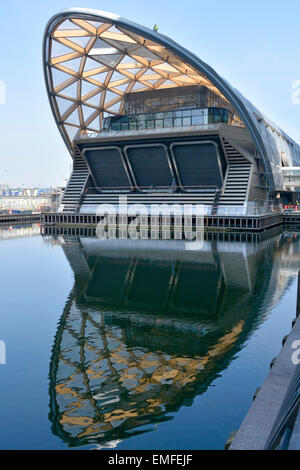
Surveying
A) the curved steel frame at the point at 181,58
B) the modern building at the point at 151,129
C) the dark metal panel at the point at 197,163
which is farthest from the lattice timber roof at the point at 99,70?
the dark metal panel at the point at 197,163

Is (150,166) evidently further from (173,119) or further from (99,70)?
(99,70)

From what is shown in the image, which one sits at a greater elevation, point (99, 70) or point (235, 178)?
point (99, 70)

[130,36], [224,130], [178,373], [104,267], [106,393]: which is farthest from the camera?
[224,130]

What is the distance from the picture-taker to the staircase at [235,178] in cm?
Answer: 5171

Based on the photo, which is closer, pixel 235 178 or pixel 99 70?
pixel 235 178

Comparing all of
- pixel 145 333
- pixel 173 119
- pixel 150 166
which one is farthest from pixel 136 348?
pixel 150 166

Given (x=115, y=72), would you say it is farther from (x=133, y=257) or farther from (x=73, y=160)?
(x=133, y=257)

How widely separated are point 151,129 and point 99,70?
1037 cm

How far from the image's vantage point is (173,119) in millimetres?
54625

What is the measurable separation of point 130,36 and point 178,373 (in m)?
38.8

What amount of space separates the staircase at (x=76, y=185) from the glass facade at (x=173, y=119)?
26.6 feet

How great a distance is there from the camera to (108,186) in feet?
203

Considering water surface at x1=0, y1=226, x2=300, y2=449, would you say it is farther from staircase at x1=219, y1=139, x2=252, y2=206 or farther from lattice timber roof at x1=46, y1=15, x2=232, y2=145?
lattice timber roof at x1=46, y1=15, x2=232, y2=145
